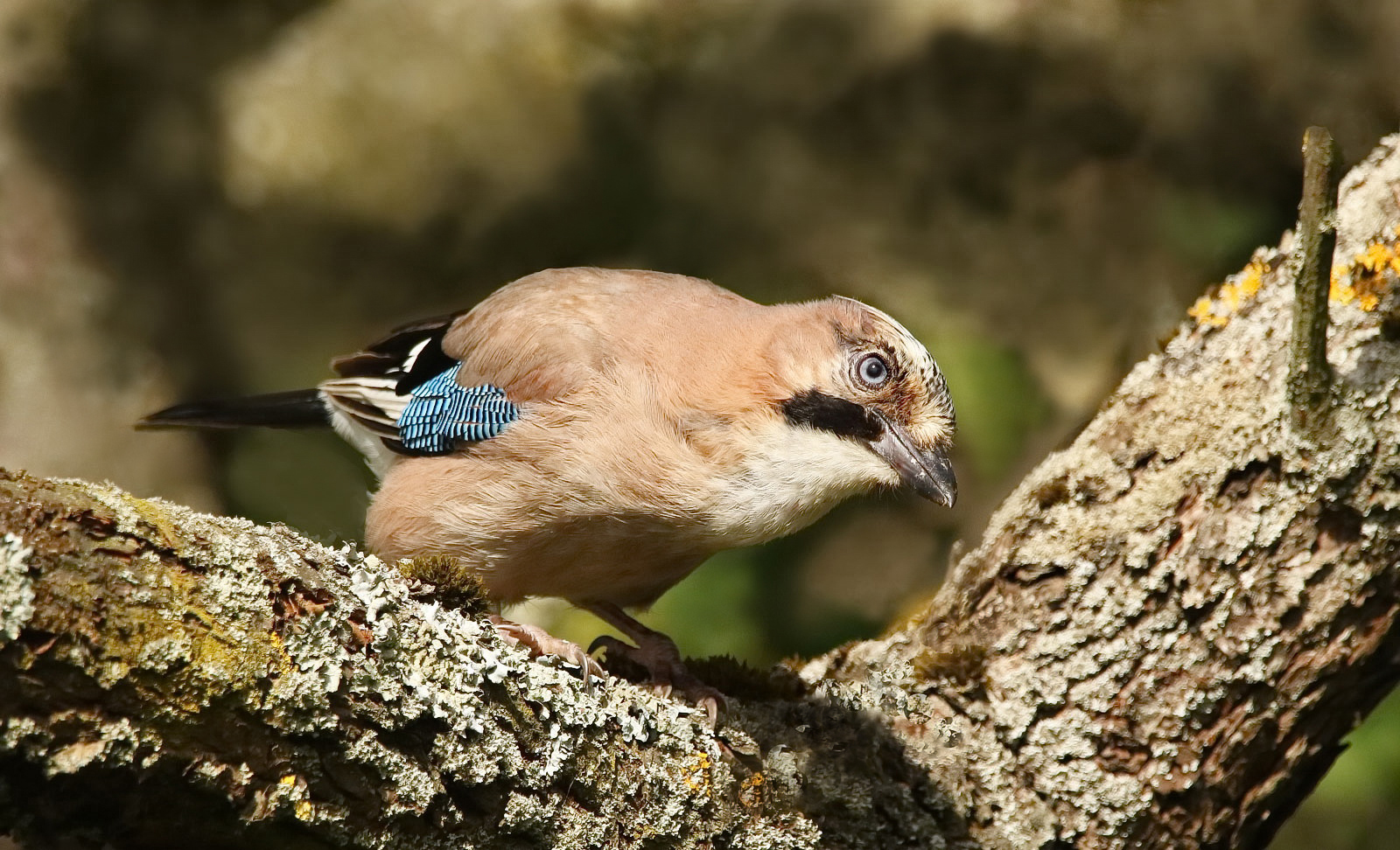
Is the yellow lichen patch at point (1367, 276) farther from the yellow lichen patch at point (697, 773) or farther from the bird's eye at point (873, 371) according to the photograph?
the yellow lichen patch at point (697, 773)

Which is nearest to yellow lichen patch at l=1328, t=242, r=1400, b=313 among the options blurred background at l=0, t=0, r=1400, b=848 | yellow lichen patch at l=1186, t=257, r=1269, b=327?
yellow lichen patch at l=1186, t=257, r=1269, b=327

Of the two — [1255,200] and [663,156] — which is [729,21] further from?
[1255,200]

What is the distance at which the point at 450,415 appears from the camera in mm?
4938

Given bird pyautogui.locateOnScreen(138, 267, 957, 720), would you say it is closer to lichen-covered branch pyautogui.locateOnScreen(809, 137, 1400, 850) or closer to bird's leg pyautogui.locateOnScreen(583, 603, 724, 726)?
bird's leg pyautogui.locateOnScreen(583, 603, 724, 726)

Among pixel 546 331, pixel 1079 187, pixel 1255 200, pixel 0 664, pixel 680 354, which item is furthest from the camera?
pixel 1079 187

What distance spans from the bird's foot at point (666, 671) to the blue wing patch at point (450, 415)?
97 centimetres

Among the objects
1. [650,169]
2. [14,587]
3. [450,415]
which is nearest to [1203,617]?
[450,415]

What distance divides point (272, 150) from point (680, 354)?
15.2 ft

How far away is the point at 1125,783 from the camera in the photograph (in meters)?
3.69

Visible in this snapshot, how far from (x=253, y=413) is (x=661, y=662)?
107 inches

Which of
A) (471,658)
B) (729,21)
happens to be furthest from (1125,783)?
(729,21)

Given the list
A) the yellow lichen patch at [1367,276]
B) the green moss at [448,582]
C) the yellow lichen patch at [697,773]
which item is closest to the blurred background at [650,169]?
the yellow lichen patch at [1367,276]

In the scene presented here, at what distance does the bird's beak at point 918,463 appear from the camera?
4129 millimetres

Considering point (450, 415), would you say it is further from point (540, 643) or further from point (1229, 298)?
point (1229, 298)
